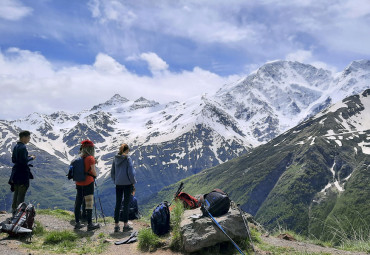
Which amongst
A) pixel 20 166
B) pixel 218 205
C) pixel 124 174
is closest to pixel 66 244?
Answer: pixel 124 174

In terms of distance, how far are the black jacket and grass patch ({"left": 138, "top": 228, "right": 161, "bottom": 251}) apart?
6254mm

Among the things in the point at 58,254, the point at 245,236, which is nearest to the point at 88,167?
the point at 58,254

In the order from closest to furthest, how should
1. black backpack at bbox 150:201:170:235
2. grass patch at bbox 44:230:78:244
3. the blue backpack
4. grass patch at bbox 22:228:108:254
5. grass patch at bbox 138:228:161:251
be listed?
grass patch at bbox 22:228:108:254 → grass patch at bbox 138:228:161:251 → grass patch at bbox 44:230:78:244 → black backpack at bbox 150:201:170:235 → the blue backpack

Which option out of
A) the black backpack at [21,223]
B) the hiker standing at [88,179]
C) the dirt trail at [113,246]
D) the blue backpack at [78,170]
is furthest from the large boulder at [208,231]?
the black backpack at [21,223]

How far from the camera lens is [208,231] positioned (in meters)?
11.0

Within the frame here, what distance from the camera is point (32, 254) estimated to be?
10.6 metres

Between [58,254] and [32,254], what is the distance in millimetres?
788

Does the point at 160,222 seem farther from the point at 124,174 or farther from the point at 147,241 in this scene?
the point at 124,174

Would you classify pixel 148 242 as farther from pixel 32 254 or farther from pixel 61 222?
pixel 61 222

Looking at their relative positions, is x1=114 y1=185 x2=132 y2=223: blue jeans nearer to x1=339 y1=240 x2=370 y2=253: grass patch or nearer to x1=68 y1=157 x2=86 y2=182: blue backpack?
x1=68 y1=157 x2=86 y2=182: blue backpack

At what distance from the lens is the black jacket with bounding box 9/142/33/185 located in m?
14.4

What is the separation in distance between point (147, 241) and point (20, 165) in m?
6.84

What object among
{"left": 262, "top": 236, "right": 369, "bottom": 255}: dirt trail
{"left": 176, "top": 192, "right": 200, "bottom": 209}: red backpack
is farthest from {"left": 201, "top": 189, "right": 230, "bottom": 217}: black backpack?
{"left": 262, "top": 236, "right": 369, "bottom": 255}: dirt trail

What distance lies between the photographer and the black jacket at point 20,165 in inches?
565
